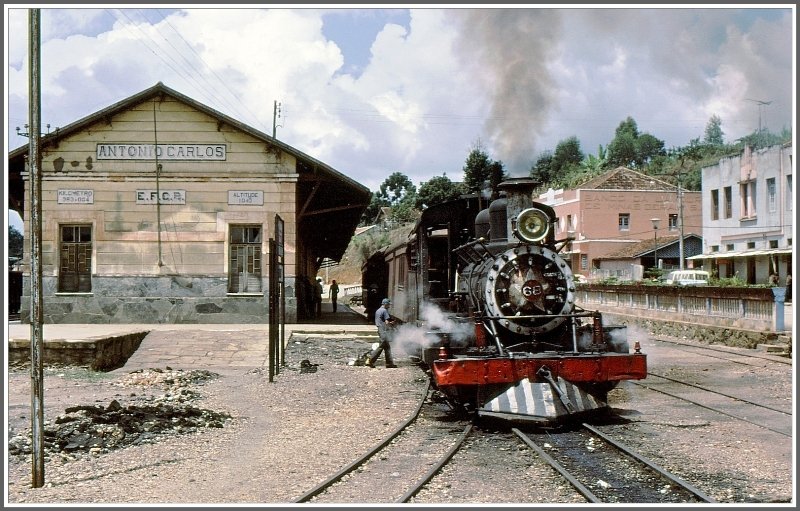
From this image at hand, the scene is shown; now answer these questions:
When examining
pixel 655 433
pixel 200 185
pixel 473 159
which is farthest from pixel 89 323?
pixel 655 433

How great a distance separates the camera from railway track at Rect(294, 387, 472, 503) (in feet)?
19.0

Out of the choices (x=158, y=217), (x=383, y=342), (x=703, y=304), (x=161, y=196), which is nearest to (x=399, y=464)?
(x=383, y=342)

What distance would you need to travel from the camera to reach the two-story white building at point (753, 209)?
23219mm

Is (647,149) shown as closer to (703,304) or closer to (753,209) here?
(753,209)

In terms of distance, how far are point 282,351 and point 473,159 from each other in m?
5.16

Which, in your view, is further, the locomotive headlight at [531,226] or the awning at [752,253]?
the awning at [752,253]

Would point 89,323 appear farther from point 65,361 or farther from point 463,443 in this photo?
point 463,443

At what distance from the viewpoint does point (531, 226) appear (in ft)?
29.0

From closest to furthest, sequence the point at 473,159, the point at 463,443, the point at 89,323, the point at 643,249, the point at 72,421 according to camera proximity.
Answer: the point at 463,443
the point at 72,421
the point at 473,159
the point at 89,323
the point at 643,249

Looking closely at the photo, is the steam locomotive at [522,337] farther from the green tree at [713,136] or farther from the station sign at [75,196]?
the green tree at [713,136]

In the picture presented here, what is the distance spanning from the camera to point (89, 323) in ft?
65.7

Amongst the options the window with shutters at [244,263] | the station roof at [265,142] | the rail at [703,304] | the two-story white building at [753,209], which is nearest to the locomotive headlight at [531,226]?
the rail at [703,304]

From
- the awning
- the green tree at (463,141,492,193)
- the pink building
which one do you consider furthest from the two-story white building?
the pink building

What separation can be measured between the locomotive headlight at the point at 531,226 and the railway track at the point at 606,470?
2.20 meters
